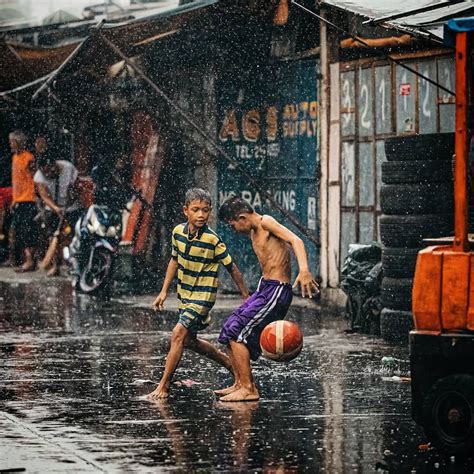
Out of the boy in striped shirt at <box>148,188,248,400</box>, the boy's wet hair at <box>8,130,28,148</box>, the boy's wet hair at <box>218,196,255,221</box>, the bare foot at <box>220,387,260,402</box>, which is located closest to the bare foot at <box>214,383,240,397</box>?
the bare foot at <box>220,387,260,402</box>

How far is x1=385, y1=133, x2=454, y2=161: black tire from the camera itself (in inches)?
587

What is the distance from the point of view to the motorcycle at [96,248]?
2117 centimetres

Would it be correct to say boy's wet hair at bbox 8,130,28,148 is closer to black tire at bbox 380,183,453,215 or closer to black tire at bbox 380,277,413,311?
black tire at bbox 380,183,453,215

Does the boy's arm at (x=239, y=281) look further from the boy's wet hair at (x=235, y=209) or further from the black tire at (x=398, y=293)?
the black tire at (x=398, y=293)

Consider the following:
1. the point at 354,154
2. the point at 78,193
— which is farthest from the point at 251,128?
the point at 78,193

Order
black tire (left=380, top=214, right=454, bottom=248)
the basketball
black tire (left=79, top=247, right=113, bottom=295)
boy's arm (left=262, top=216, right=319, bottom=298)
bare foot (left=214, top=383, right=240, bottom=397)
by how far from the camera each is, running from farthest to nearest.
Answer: black tire (left=79, top=247, right=113, bottom=295) → black tire (left=380, top=214, right=454, bottom=248) → bare foot (left=214, top=383, right=240, bottom=397) → the basketball → boy's arm (left=262, top=216, right=319, bottom=298)

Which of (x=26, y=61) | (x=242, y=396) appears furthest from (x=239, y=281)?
(x=26, y=61)

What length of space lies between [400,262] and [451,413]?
6.30 meters

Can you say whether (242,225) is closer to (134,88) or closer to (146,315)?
(146,315)

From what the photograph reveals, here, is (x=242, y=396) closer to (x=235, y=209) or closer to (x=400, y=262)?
(x=235, y=209)

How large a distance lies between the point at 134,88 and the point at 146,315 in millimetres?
6175

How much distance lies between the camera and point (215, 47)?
2128cm

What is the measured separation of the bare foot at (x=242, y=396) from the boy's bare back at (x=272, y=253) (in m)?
0.86

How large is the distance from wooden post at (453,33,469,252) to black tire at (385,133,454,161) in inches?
235
